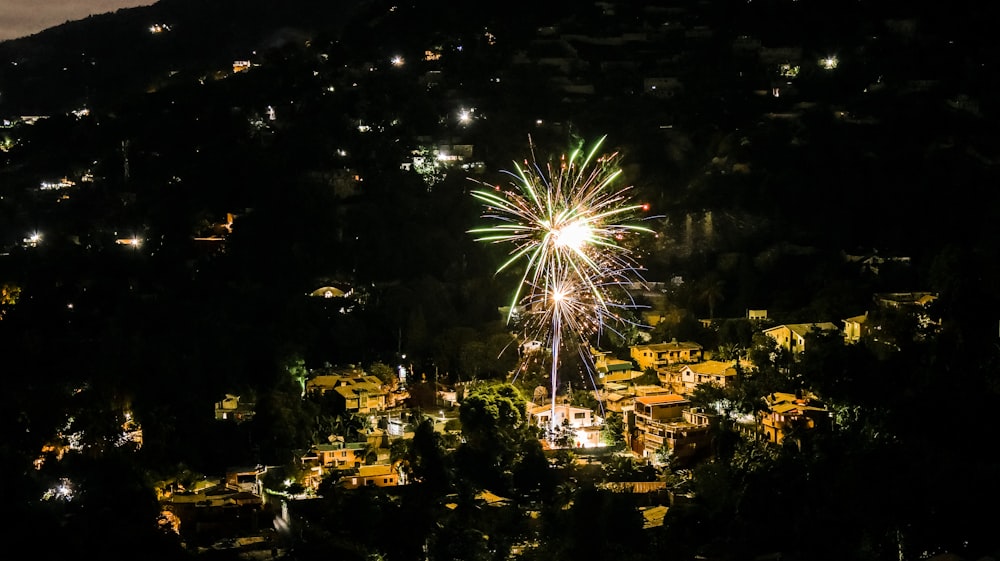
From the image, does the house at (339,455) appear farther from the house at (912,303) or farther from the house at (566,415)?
the house at (912,303)

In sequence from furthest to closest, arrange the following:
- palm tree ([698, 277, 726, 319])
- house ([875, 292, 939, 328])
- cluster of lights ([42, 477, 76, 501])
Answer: palm tree ([698, 277, 726, 319]), house ([875, 292, 939, 328]), cluster of lights ([42, 477, 76, 501])

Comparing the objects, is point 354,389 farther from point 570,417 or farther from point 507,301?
point 507,301

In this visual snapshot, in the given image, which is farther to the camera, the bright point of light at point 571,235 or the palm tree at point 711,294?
the palm tree at point 711,294

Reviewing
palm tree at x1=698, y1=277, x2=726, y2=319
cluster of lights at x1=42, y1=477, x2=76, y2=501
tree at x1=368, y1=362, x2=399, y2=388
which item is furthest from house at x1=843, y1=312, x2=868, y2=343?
cluster of lights at x1=42, y1=477, x2=76, y2=501

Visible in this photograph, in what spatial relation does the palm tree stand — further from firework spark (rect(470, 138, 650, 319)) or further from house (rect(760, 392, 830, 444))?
house (rect(760, 392, 830, 444))

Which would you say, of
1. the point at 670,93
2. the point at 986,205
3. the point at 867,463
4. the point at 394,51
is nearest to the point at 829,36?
the point at 670,93

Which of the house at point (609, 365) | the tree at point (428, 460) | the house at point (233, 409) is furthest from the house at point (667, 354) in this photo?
the house at point (233, 409)
